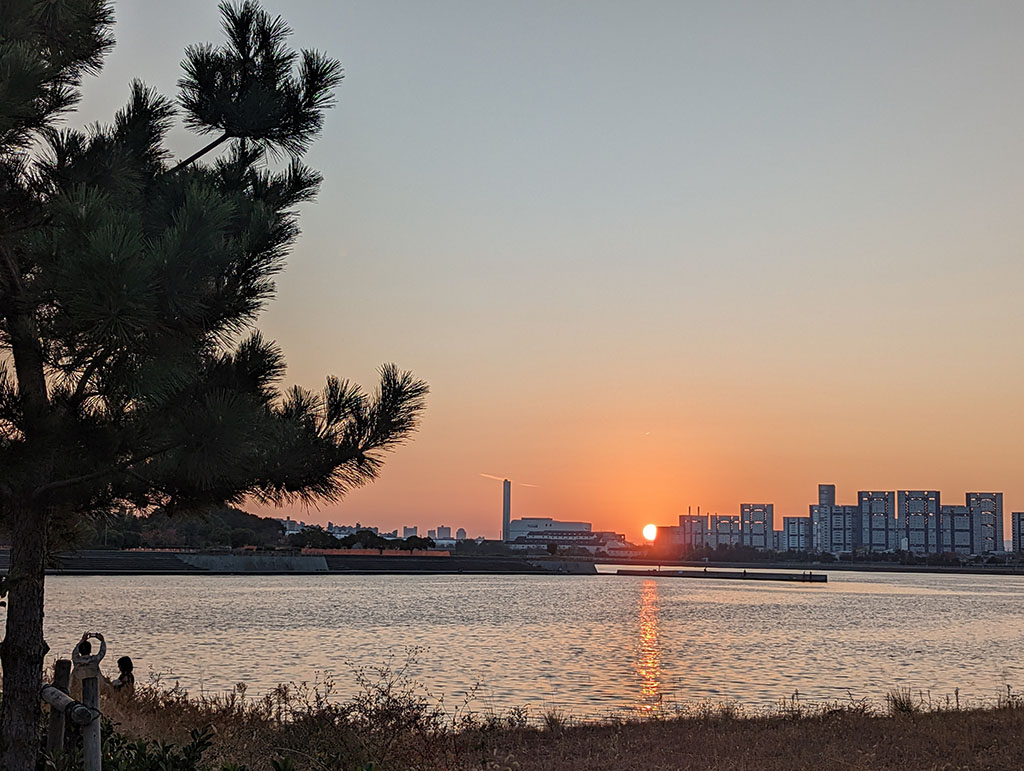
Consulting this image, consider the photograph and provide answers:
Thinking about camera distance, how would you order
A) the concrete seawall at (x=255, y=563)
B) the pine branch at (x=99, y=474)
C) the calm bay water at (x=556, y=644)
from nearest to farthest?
the pine branch at (x=99, y=474)
the calm bay water at (x=556, y=644)
the concrete seawall at (x=255, y=563)

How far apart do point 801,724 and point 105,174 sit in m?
13.6

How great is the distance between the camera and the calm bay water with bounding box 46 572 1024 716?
1126 inches

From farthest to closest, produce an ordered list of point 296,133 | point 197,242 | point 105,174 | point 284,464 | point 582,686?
point 582,686, point 296,133, point 284,464, point 105,174, point 197,242

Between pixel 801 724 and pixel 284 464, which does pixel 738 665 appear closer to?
pixel 801 724

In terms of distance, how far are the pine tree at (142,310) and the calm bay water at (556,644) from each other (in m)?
15.2

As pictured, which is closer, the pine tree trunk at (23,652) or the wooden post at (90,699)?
the wooden post at (90,699)

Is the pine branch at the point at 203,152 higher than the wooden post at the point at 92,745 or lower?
higher

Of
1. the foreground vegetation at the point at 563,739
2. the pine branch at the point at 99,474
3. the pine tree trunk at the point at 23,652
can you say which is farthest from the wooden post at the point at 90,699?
the foreground vegetation at the point at 563,739

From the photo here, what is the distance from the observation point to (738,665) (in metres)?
35.7

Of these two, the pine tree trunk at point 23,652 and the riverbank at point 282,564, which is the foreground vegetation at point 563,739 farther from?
→ the riverbank at point 282,564

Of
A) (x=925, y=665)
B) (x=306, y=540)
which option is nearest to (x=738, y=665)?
(x=925, y=665)

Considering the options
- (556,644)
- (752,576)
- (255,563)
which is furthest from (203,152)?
(752,576)

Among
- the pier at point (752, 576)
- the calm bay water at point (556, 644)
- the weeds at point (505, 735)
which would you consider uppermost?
the weeds at point (505, 735)

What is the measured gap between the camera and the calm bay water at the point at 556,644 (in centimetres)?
2861
